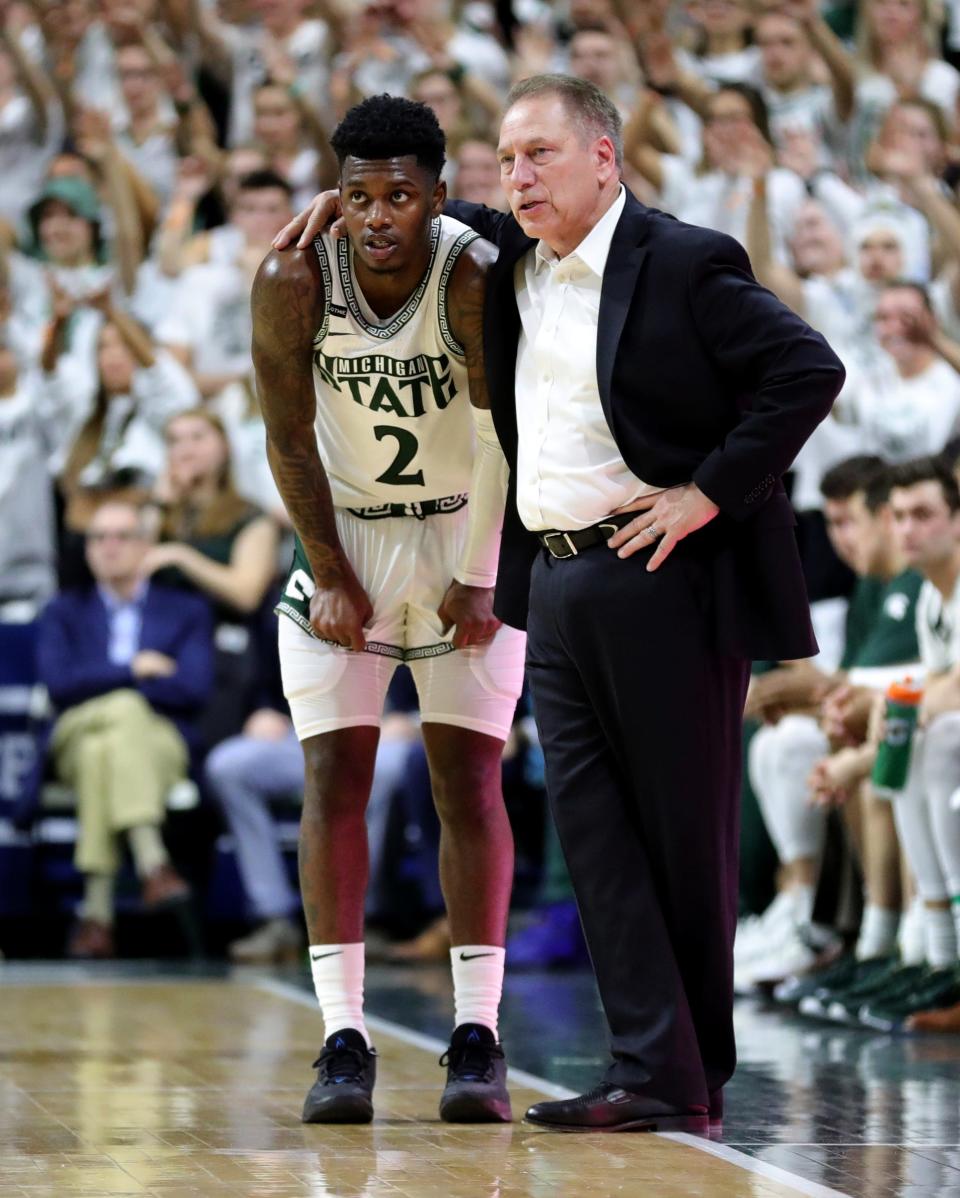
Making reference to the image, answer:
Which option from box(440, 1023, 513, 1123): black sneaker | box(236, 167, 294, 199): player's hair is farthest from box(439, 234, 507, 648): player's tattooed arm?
box(236, 167, 294, 199): player's hair

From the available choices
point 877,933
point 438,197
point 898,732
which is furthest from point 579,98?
point 877,933

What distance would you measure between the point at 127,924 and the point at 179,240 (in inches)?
148

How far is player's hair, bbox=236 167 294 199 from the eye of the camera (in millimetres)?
9586

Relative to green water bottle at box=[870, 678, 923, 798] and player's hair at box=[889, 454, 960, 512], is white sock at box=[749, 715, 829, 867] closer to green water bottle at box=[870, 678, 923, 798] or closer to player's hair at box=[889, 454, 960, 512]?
green water bottle at box=[870, 678, 923, 798]

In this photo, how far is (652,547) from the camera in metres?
3.88

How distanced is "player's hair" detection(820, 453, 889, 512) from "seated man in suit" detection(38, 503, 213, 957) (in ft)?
8.82

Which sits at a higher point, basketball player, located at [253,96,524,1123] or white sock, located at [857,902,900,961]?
basketball player, located at [253,96,524,1123]

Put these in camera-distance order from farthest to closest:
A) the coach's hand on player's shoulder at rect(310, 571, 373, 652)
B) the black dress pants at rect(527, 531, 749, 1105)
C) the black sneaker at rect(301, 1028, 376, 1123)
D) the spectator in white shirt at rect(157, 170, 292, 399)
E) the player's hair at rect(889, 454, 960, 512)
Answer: the spectator in white shirt at rect(157, 170, 292, 399) → the player's hair at rect(889, 454, 960, 512) → the coach's hand on player's shoulder at rect(310, 571, 373, 652) → the black sneaker at rect(301, 1028, 376, 1123) → the black dress pants at rect(527, 531, 749, 1105)

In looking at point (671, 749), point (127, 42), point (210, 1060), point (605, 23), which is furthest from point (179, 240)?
point (671, 749)

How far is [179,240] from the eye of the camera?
10.5 m

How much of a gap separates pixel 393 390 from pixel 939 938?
274cm

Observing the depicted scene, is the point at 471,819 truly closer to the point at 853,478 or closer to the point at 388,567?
the point at 388,567

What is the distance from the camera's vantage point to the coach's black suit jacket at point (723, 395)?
12.4ft

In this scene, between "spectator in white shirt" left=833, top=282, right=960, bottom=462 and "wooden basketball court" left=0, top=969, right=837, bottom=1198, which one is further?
"spectator in white shirt" left=833, top=282, right=960, bottom=462
